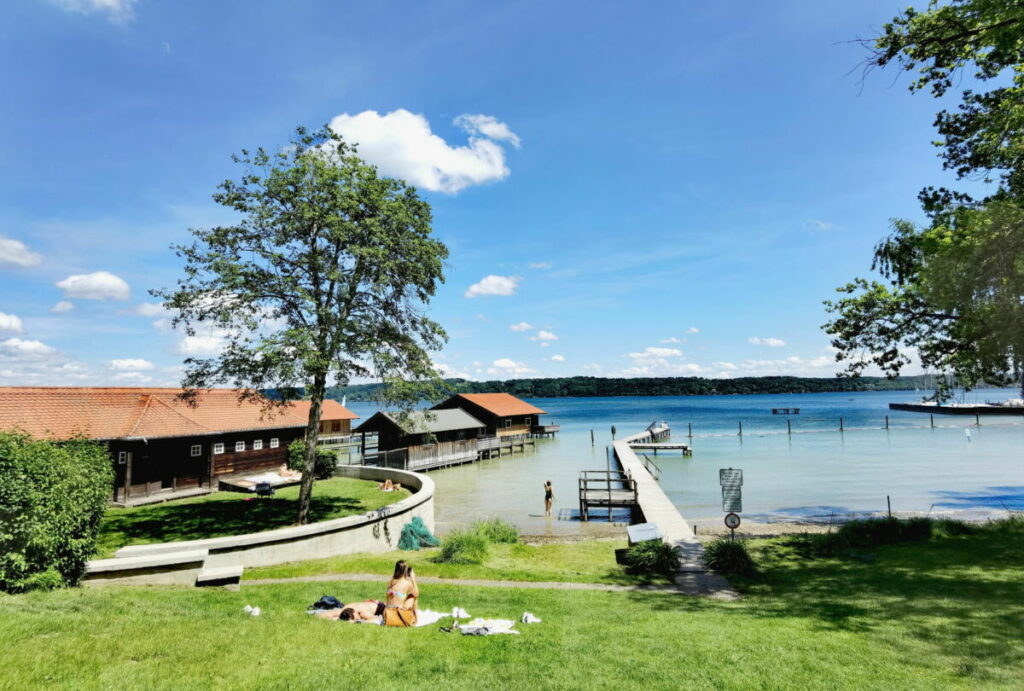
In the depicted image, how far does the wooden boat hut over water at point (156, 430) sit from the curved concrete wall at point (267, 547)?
7662mm

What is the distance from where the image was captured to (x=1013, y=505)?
27.5 m

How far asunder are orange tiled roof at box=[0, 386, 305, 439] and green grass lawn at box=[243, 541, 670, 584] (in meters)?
6.70

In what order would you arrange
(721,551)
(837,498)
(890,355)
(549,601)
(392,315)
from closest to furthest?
(549,601) < (721,551) < (890,355) < (392,315) < (837,498)

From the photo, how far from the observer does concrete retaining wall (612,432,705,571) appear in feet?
48.6

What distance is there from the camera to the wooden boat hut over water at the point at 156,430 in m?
21.5

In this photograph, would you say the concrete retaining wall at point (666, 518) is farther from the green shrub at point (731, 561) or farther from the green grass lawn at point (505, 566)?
the green grass lawn at point (505, 566)

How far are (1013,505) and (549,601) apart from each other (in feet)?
105

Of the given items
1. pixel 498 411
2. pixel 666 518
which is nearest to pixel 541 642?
pixel 666 518

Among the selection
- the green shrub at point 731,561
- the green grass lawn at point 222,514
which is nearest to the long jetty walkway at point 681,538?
the green shrub at point 731,561

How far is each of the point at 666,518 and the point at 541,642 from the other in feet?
50.3

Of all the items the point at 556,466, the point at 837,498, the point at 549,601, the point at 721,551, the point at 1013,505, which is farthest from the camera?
the point at 556,466

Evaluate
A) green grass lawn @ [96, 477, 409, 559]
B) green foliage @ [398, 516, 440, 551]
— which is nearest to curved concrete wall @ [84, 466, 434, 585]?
green foliage @ [398, 516, 440, 551]

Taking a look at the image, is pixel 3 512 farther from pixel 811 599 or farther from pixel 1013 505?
pixel 1013 505

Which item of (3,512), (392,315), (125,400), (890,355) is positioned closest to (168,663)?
(3,512)
